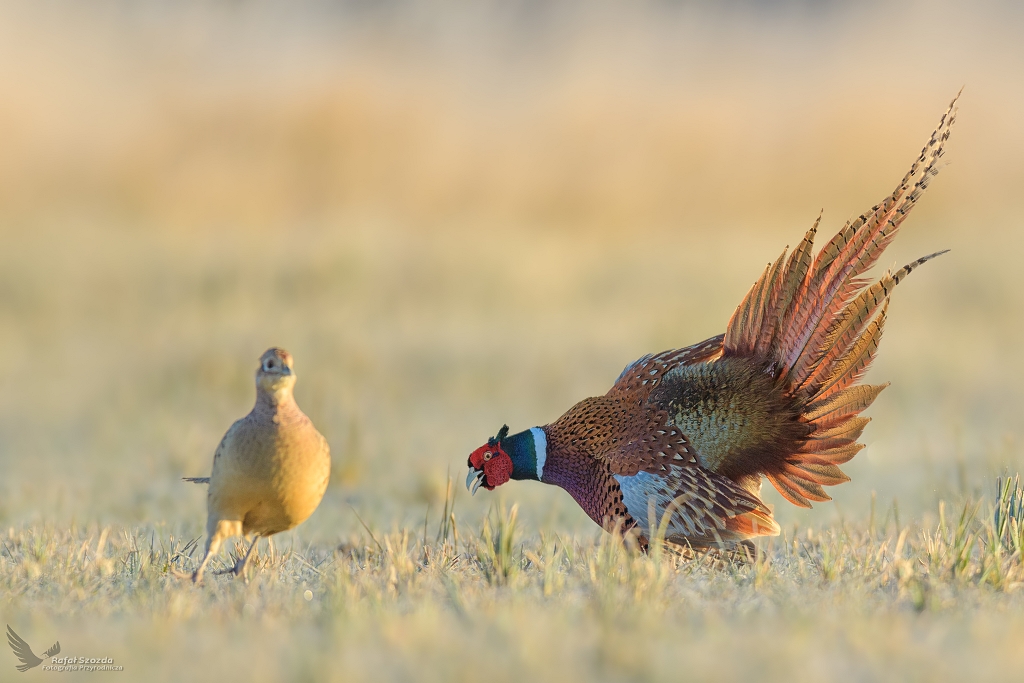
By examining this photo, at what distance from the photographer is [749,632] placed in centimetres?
310

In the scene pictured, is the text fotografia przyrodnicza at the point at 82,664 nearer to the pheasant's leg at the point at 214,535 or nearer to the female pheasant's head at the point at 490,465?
the pheasant's leg at the point at 214,535

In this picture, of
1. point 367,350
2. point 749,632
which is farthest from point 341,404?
point 749,632

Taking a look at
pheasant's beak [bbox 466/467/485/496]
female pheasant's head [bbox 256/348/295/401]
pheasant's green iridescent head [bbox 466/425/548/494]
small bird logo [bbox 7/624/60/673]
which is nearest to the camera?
small bird logo [bbox 7/624/60/673]

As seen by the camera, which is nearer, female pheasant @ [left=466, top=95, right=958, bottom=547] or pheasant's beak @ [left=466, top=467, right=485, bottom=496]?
female pheasant @ [left=466, top=95, right=958, bottom=547]

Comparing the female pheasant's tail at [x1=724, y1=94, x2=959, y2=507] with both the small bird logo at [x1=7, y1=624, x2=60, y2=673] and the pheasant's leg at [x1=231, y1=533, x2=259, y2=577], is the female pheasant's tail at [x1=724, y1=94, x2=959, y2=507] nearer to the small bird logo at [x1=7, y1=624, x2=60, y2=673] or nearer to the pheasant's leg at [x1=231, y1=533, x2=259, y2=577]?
the pheasant's leg at [x1=231, y1=533, x2=259, y2=577]

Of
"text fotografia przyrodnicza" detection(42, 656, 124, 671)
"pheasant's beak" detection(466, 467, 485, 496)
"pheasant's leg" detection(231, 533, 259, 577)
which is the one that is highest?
"pheasant's beak" detection(466, 467, 485, 496)

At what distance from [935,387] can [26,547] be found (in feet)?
25.3

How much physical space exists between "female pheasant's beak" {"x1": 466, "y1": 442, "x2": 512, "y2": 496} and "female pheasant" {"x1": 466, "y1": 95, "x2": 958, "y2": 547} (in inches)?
10.6

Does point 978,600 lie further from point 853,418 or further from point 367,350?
point 367,350

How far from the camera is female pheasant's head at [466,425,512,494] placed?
16.0 feet

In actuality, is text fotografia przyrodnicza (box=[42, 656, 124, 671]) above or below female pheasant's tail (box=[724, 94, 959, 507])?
below

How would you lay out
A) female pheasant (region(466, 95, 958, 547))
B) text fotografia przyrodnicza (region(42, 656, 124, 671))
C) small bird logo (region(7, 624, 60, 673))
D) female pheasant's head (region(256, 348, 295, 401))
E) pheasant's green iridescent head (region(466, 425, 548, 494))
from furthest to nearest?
pheasant's green iridescent head (region(466, 425, 548, 494)) < female pheasant (region(466, 95, 958, 547)) < female pheasant's head (region(256, 348, 295, 401)) < small bird logo (region(7, 624, 60, 673)) < text fotografia przyrodnicza (region(42, 656, 124, 671))

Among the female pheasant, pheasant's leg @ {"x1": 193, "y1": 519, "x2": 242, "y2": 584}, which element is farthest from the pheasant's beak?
pheasant's leg @ {"x1": 193, "y1": 519, "x2": 242, "y2": 584}

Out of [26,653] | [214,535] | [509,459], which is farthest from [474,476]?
[26,653]
